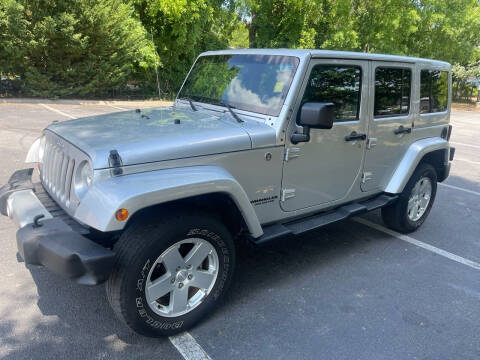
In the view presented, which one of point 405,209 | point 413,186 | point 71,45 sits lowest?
point 405,209

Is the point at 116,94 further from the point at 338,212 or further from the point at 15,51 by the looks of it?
the point at 338,212

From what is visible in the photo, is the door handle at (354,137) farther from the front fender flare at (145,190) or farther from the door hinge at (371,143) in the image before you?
the front fender flare at (145,190)

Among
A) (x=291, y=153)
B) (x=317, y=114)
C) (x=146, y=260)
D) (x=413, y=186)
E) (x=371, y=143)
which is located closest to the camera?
(x=146, y=260)

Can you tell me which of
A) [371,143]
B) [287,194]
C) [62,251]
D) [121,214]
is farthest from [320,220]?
[62,251]

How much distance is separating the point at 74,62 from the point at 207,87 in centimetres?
1516

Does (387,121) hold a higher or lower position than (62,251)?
higher

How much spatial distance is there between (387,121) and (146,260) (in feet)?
9.52

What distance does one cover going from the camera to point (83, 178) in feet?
8.58

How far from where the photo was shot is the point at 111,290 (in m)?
2.49

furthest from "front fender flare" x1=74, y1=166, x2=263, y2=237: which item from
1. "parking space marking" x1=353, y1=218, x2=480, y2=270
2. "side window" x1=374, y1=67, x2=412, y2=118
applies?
"parking space marking" x1=353, y1=218, x2=480, y2=270

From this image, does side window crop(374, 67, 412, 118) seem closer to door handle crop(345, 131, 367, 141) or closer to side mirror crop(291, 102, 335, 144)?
door handle crop(345, 131, 367, 141)

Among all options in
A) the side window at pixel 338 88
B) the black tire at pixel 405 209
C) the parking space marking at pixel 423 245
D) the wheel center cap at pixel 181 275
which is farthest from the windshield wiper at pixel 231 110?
the parking space marking at pixel 423 245

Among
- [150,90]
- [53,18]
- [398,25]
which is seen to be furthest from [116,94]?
[398,25]

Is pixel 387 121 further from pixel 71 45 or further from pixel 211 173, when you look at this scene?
pixel 71 45
